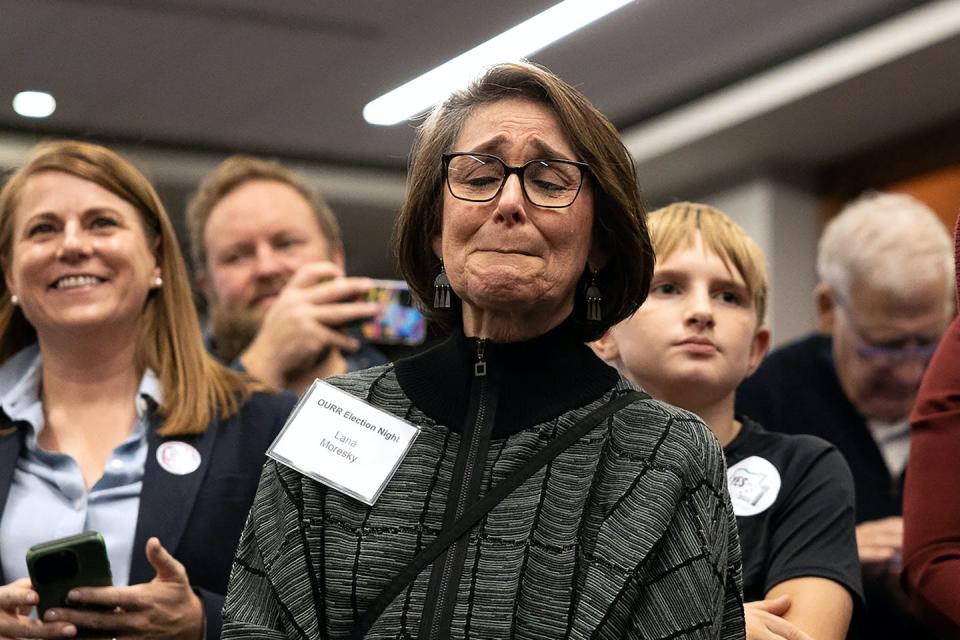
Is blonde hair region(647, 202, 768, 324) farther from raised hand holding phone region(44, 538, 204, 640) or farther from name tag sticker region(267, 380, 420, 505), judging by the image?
raised hand holding phone region(44, 538, 204, 640)

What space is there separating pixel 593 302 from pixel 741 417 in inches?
29.5

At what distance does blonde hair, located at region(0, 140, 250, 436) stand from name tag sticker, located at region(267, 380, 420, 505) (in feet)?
2.86

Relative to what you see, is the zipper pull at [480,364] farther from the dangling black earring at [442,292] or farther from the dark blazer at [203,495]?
the dark blazer at [203,495]

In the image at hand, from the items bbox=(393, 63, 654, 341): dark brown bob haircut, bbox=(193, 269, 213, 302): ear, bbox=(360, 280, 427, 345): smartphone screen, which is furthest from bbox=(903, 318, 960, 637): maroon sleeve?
bbox=(193, 269, 213, 302): ear

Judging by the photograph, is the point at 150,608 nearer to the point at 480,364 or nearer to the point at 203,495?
the point at 203,495

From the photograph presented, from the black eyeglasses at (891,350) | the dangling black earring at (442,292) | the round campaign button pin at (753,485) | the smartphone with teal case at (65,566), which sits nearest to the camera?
the dangling black earring at (442,292)

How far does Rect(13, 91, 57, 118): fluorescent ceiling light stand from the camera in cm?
456

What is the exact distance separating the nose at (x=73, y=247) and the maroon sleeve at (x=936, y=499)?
162cm

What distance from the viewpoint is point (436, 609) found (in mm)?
1559

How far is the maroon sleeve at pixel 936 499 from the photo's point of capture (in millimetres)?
2137

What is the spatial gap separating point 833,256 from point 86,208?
189 centimetres

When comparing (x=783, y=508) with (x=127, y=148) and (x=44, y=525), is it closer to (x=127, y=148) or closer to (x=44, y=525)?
(x=44, y=525)

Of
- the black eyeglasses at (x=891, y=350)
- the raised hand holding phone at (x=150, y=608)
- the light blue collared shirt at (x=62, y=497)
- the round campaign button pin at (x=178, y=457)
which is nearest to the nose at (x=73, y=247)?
the light blue collared shirt at (x=62, y=497)

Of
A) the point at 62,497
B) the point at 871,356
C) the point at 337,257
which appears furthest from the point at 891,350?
the point at 62,497
